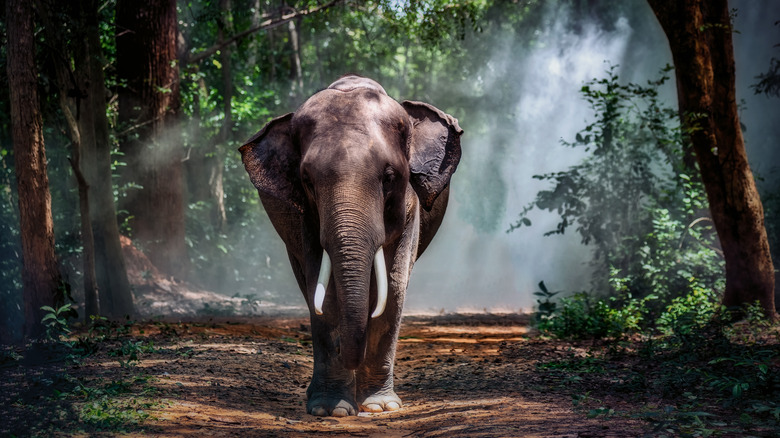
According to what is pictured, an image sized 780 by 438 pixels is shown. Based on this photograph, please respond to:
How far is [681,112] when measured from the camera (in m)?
9.74

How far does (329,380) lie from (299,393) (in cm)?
125

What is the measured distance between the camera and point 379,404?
639 cm

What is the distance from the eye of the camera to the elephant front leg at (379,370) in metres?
6.40

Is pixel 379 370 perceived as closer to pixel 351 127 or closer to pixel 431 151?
pixel 431 151

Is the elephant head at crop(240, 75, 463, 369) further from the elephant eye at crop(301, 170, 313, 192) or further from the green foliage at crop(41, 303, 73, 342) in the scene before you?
the green foliage at crop(41, 303, 73, 342)

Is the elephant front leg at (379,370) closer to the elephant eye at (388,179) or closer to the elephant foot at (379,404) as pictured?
the elephant foot at (379,404)

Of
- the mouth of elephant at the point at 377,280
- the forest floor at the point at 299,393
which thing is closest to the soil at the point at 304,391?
the forest floor at the point at 299,393

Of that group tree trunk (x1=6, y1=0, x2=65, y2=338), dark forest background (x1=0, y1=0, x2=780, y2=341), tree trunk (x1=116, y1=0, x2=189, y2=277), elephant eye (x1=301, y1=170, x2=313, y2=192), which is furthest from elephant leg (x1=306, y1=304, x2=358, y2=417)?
tree trunk (x1=116, y1=0, x2=189, y2=277)

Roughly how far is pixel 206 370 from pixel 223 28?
1102cm

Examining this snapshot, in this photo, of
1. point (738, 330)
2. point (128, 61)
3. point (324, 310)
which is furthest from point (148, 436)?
point (128, 61)

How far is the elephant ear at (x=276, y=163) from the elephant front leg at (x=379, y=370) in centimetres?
121

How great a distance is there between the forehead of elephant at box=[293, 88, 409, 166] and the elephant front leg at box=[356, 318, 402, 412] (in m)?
1.47

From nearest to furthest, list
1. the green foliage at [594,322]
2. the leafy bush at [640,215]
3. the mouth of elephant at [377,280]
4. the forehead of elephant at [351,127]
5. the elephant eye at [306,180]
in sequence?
the mouth of elephant at [377,280] → the forehead of elephant at [351,127] → the elephant eye at [306,180] → the green foliage at [594,322] → the leafy bush at [640,215]

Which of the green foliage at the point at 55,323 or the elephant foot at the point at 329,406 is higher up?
the green foliage at the point at 55,323
